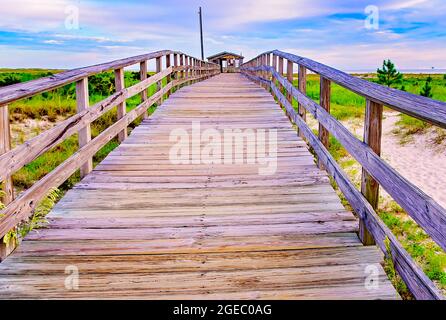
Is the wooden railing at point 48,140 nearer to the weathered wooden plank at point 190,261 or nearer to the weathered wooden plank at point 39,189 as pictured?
the weathered wooden plank at point 39,189

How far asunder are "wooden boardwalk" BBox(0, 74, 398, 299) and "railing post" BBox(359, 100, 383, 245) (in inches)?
3.0

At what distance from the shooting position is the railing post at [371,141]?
2.95 meters

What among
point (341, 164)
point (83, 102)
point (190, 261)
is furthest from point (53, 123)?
point (190, 261)

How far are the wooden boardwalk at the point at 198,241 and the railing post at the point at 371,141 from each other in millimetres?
76

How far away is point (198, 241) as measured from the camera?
3057 millimetres

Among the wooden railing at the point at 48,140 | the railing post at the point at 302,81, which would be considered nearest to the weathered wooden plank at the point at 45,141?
the wooden railing at the point at 48,140

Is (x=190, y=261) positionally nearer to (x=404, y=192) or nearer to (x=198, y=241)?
(x=198, y=241)

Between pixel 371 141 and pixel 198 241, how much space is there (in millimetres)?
1295

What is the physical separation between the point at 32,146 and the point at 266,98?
8567 millimetres

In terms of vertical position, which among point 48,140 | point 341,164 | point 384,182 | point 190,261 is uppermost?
point 48,140

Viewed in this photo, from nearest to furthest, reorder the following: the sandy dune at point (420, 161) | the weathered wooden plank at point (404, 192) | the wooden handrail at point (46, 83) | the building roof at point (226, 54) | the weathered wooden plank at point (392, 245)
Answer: the weathered wooden plank at point (404, 192) → the weathered wooden plank at point (392, 245) → the wooden handrail at point (46, 83) → the sandy dune at point (420, 161) → the building roof at point (226, 54)

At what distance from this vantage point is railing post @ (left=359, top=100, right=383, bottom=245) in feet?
9.69

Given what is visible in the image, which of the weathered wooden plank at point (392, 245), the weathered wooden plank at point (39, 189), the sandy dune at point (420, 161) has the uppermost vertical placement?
the weathered wooden plank at point (39, 189)
